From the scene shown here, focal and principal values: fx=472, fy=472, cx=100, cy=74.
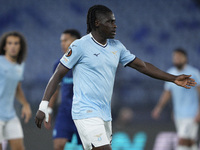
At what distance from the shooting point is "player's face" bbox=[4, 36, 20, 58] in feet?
22.7

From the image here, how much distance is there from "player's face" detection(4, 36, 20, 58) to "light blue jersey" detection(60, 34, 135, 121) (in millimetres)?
2861

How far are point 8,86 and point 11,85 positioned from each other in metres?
0.06

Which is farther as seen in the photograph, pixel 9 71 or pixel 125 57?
pixel 9 71

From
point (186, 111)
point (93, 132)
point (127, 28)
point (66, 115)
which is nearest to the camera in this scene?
point (93, 132)

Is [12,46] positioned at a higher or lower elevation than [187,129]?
higher

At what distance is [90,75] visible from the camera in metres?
4.20

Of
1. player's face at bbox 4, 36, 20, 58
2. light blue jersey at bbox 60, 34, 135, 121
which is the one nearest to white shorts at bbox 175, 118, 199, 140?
player's face at bbox 4, 36, 20, 58

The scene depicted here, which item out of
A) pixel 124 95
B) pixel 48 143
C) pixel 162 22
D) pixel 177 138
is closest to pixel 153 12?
pixel 162 22

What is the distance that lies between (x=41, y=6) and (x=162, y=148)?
8821mm

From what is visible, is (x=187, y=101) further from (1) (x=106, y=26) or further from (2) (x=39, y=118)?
(2) (x=39, y=118)

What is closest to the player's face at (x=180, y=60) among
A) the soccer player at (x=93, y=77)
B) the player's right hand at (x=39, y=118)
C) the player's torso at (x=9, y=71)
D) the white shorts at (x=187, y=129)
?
the white shorts at (x=187, y=129)

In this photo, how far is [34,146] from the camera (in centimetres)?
891

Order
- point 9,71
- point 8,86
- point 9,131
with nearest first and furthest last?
1. point 9,131
2. point 8,86
3. point 9,71

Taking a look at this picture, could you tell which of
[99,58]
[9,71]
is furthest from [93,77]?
[9,71]
